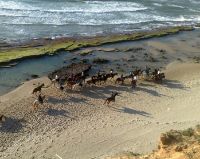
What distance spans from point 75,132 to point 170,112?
8155mm

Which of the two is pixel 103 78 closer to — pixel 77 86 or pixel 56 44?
pixel 77 86

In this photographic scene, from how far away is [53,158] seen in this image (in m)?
28.6

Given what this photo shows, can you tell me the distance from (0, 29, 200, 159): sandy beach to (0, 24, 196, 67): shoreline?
222 inches

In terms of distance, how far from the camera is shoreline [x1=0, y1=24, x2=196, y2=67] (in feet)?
148

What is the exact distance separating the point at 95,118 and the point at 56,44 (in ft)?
61.9

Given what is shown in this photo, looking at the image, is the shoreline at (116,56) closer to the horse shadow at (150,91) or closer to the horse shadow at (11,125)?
the horse shadow at (150,91)

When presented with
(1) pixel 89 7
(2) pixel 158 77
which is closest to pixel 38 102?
(2) pixel 158 77

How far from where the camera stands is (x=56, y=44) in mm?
50594

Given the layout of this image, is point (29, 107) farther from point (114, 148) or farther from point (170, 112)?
point (170, 112)

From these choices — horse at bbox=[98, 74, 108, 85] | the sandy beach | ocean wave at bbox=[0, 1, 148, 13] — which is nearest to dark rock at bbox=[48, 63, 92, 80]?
the sandy beach

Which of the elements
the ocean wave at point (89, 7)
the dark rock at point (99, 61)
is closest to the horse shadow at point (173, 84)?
the dark rock at point (99, 61)

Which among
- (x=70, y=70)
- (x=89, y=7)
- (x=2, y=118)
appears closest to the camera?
(x=2, y=118)

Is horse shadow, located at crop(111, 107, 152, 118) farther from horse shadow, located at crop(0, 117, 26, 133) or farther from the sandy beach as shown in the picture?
horse shadow, located at crop(0, 117, 26, 133)

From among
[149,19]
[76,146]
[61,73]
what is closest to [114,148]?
[76,146]
